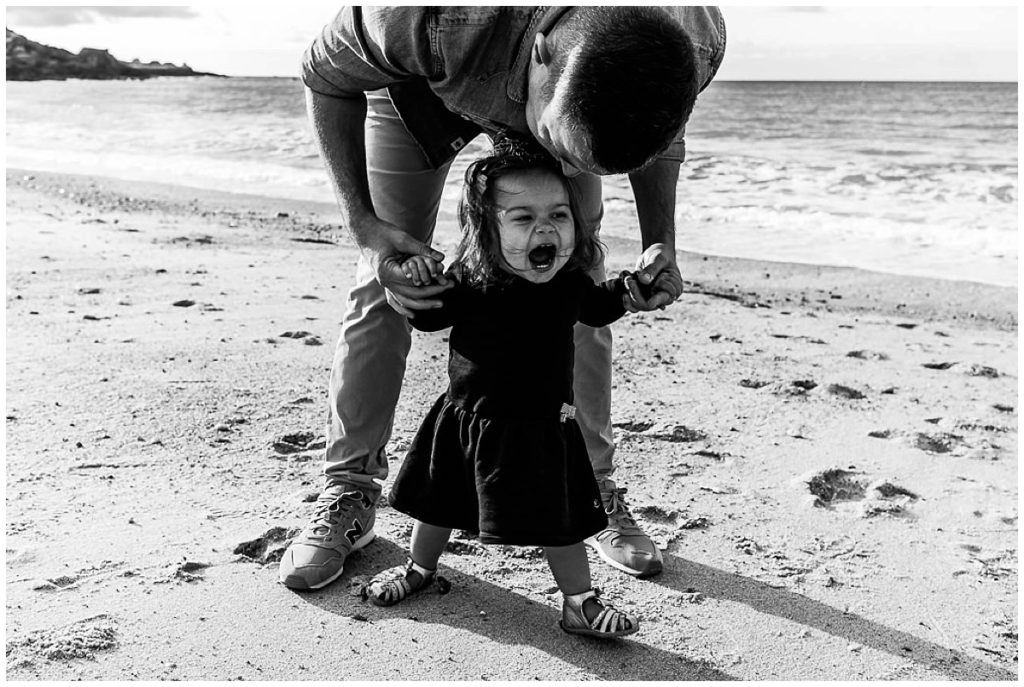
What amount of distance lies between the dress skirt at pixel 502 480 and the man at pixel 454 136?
1.02 ft

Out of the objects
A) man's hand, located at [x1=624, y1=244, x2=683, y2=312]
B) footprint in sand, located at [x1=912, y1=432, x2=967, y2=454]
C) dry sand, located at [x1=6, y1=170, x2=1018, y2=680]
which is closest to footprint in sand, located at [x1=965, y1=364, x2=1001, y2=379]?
dry sand, located at [x1=6, y1=170, x2=1018, y2=680]

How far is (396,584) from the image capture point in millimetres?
2486

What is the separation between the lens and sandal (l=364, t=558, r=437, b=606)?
2.47 meters

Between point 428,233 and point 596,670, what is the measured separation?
126 cm

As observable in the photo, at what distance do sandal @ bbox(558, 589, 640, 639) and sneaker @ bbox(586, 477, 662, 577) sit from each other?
0.26m

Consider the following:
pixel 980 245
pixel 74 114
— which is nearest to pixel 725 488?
pixel 980 245

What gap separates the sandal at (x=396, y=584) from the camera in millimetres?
2471

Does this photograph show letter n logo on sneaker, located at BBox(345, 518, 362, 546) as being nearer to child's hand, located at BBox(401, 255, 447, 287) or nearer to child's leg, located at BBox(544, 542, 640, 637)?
child's leg, located at BBox(544, 542, 640, 637)

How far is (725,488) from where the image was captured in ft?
10.3

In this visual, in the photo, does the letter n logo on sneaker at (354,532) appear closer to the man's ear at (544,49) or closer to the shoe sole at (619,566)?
the shoe sole at (619,566)

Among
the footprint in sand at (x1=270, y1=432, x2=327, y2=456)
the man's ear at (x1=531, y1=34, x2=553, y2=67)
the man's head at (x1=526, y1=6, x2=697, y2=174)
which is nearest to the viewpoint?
the man's head at (x1=526, y1=6, x2=697, y2=174)

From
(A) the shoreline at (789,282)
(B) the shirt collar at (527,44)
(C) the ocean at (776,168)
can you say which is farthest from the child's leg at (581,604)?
(C) the ocean at (776,168)

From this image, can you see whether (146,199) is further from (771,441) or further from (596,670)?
(596,670)

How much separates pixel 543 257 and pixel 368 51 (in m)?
0.60
